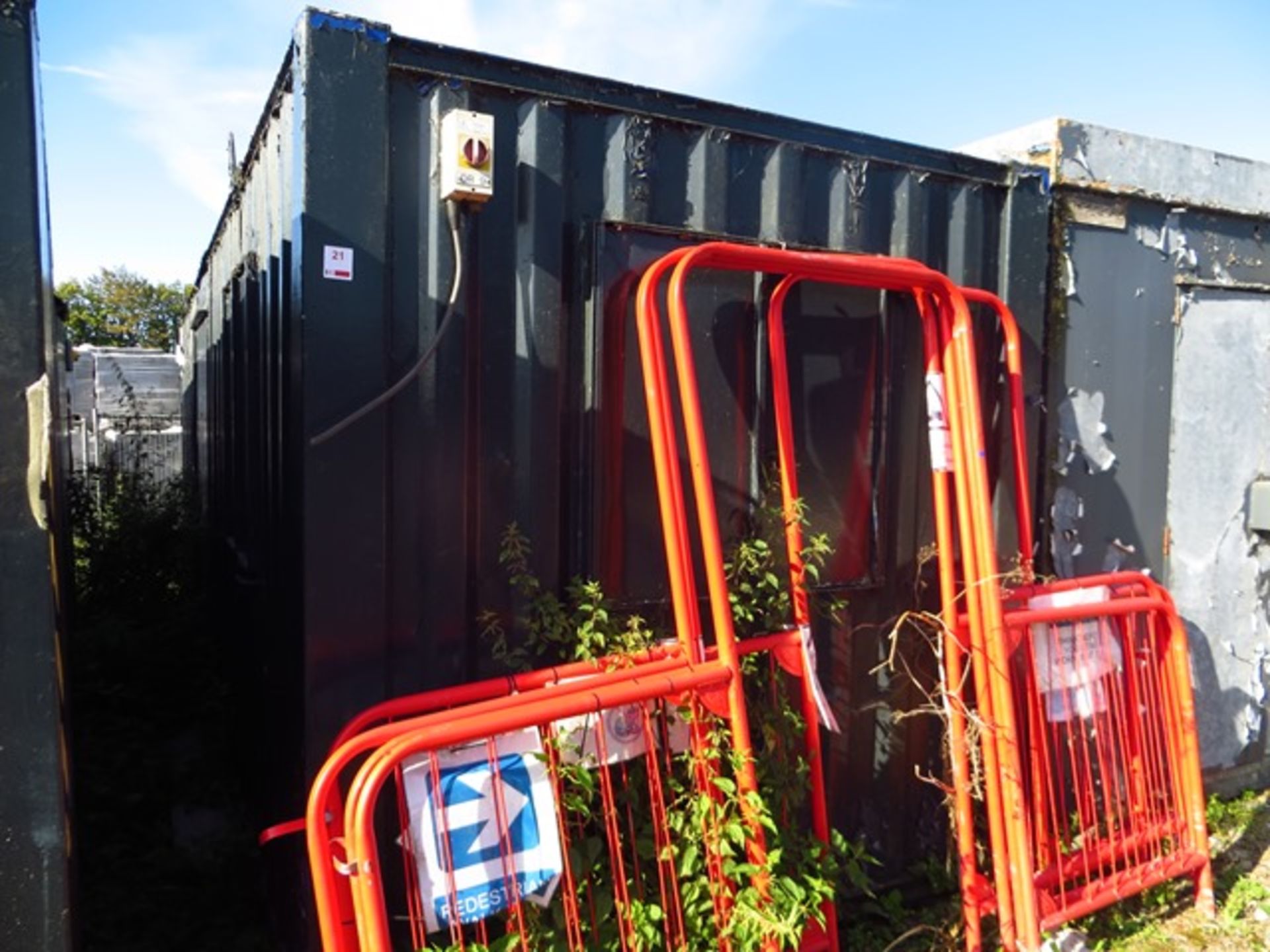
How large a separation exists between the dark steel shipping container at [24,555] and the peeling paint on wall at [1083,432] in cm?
370

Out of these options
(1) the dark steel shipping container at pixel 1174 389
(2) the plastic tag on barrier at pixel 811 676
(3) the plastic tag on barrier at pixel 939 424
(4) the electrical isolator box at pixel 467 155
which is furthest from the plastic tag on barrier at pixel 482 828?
(1) the dark steel shipping container at pixel 1174 389

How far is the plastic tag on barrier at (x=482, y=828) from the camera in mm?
2174

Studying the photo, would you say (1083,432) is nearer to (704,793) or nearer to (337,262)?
(704,793)

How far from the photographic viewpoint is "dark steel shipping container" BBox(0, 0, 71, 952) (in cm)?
163

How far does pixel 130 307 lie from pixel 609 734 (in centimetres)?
3634

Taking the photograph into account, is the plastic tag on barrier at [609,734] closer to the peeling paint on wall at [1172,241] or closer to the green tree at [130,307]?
the peeling paint on wall at [1172,241]

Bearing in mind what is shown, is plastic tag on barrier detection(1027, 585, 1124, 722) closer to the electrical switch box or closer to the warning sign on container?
the electrical switch box

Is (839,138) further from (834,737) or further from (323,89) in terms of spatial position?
(834,737)

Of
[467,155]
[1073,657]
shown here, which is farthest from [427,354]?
[1073,657]

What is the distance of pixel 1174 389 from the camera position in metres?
4.32

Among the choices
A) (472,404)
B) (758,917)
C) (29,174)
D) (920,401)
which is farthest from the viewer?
(920,401)

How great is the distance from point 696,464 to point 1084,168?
2.64 m

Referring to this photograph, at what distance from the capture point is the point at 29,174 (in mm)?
1650

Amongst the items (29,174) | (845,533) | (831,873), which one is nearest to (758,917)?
(831,873)
